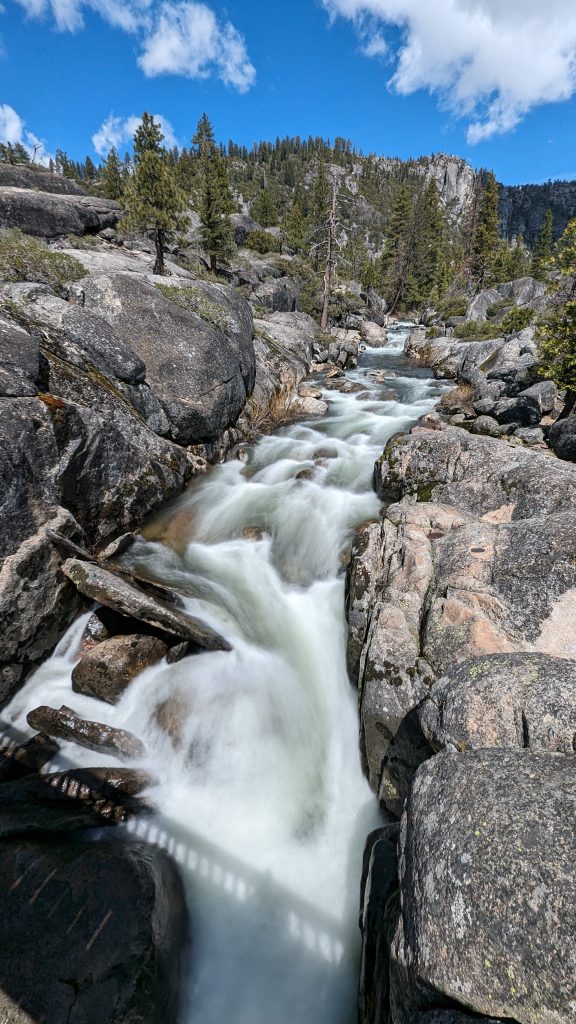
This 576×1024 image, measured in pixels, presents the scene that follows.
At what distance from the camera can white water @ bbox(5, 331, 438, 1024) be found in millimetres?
5137

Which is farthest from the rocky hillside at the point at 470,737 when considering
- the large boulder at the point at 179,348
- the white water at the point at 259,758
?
the large boulder at the point at 179,348

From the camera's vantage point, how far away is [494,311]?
39.1 meters

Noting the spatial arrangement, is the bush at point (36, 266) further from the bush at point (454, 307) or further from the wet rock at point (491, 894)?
the bush at point (454, 307)

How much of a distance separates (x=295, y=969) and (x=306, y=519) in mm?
9020

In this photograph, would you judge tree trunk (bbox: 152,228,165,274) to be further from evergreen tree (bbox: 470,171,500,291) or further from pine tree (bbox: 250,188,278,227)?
pine tree (bbox: 250,188,278,227)

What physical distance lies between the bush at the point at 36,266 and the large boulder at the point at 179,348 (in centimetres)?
79

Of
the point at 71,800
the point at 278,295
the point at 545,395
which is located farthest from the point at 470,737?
the point at 278,295

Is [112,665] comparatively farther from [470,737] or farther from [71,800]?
[470,737]

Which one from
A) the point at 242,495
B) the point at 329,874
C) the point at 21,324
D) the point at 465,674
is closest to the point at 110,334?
the point at 21,324

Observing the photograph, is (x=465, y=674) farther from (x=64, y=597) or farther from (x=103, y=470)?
(x=103, y=470)

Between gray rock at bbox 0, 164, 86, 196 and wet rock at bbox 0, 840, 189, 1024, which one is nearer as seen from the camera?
wet rock at bbox 0, 840, 189, 1024

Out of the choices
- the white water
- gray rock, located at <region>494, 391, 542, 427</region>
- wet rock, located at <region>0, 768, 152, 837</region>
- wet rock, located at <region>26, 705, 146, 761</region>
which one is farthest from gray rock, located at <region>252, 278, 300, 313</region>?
wet rock, located at <region>0, 768, 152, 837</region>

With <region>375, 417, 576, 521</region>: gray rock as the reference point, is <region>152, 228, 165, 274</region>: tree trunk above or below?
above

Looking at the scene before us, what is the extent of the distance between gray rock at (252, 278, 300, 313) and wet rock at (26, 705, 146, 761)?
118ft
